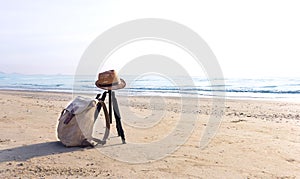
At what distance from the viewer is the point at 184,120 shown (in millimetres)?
10305

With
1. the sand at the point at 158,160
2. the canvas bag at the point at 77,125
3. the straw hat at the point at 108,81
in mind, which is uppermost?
the straw hat at the point at 108,81

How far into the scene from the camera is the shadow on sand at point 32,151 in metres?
5.47

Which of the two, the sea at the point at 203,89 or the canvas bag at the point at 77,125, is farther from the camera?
the sea at the point at 203,89

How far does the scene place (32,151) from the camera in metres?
5.86

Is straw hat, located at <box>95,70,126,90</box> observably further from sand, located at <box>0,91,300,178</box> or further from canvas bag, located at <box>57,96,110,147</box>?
sand, located at <box>0,91,300,178</box>

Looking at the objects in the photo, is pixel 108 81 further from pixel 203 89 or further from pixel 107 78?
pixel 203 89

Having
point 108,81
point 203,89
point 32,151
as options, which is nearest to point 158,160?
point 108,81

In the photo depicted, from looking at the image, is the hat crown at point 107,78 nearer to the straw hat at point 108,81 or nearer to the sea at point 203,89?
the straw hat at point 108,81

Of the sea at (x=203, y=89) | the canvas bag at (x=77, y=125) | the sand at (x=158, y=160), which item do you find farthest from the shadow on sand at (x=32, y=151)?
the sea at (x=203, y=89)

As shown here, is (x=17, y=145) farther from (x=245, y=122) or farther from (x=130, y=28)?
(x=245, y=122)

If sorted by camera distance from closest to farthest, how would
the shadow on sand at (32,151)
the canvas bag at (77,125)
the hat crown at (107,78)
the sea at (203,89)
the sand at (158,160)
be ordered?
the sand at (158,160) → the shadow on sand at (32,151) → the canvas bag at (77,125) → the hat crown at (107,78) → the sea at (203,89)

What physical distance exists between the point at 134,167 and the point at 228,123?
5360mm

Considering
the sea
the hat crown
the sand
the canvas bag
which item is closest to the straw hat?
the hat crown

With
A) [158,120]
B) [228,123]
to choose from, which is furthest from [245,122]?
[158,120]
